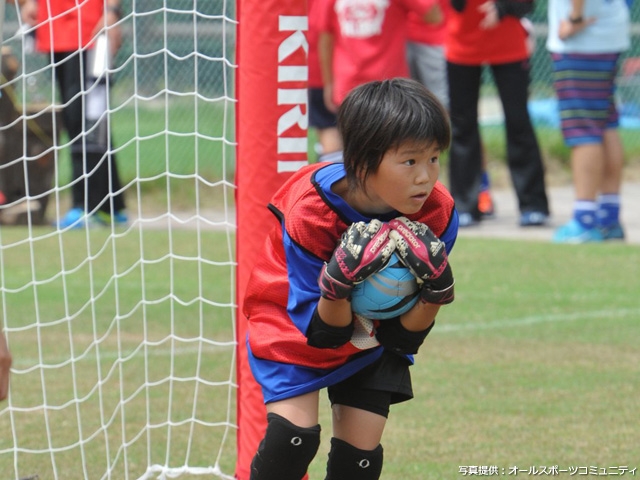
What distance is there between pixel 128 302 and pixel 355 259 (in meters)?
4.29

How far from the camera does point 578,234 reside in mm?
8938

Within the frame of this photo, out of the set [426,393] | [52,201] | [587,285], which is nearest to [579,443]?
[426,393]

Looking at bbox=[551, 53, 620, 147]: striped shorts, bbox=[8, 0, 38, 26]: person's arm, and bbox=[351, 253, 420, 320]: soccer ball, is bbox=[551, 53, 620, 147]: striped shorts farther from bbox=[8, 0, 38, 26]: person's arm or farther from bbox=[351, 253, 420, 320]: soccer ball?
bbox=[351, 253, 420, 320]: soccer ball

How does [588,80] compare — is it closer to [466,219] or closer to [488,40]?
[488,40]

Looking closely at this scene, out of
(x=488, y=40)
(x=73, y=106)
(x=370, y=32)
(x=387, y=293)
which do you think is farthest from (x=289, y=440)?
(x=488, y=40)

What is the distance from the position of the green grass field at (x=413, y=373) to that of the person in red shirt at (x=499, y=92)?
1.24 m

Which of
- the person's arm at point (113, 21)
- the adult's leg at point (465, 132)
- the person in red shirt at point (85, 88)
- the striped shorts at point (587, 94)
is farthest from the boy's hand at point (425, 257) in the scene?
the adult's leg at point (465, 132)

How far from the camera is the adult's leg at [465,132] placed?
31.7 ft

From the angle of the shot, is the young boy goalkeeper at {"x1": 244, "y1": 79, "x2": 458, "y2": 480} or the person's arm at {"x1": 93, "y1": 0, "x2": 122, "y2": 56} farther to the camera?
the person's arm at {"x1": 93, "y1": 0, "x2": 122, "y2": 56}

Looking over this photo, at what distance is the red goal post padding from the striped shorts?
5135 millimetres

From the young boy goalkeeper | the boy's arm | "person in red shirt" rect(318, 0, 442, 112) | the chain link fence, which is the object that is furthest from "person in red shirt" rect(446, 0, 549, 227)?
the young boy goalkeeper

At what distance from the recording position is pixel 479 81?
973 cm

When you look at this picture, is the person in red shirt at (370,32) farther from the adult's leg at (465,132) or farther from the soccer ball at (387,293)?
the soccer ball at (387,293)

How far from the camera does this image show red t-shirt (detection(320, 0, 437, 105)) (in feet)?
30.5
